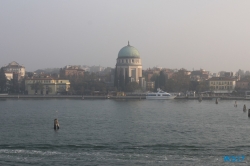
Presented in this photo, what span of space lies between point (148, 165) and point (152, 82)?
6637 centimetres

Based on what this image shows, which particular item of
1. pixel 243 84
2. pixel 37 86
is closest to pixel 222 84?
pixel 243 84

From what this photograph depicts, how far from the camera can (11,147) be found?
16828 millimetres

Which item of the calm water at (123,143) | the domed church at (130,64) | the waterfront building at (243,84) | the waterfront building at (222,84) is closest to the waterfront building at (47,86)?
the domed church at (130,64)

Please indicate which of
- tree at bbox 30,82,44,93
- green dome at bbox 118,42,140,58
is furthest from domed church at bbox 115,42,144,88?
tree at bbox 30,82,44,93

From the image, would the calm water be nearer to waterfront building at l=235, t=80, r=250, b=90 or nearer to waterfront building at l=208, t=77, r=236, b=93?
waterfront building at l=208, t=77, r=236, b=93

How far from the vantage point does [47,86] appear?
71.5 m

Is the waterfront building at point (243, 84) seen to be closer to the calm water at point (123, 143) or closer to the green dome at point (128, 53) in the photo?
the green dome at point (128, 53)

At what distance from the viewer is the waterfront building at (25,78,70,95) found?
70.7 m

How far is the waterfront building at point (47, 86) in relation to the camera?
70656mm

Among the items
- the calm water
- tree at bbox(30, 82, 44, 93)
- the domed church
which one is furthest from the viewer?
the domed church

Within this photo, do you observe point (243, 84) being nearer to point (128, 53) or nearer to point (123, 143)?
point (128, 53)

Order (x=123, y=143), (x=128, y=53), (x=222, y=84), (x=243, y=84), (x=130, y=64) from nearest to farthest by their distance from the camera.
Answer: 1. (x=123, y=143)
2. (x=222, y=84)
3. (x=243, y=84)
4. (x=130, y=64)
5. (x=128, y=53)

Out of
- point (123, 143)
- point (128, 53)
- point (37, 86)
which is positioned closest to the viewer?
point (123, 143)

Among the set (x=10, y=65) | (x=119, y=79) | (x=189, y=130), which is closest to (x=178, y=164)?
(x=189, y=130)
